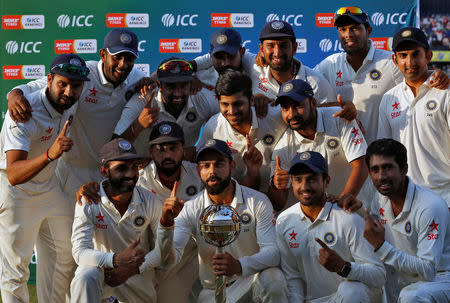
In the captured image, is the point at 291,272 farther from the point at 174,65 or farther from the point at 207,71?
the point at 207,71

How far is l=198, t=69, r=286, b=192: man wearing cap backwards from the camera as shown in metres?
5.14

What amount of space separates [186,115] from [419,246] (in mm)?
2240

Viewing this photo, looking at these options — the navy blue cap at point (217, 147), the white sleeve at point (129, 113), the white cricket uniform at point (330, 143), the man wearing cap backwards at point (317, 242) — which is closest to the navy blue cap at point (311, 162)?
the man wearing cap backwards at point (317, 242)

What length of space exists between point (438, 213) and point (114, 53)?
2.78m

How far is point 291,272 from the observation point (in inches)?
182

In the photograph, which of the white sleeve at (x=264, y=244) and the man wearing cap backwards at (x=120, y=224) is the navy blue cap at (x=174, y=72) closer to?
the man wearing cap backwards at (x=120, y=224)

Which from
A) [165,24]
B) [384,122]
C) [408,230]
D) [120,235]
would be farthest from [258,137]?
[165,24]

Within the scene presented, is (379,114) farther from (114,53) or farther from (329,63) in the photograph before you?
(114,53)

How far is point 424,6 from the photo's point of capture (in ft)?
24.1

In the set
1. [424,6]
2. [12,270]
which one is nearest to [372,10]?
[424,6]

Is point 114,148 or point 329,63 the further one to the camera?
point 329,63

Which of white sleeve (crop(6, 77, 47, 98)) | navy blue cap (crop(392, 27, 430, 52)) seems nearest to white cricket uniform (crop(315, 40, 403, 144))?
navy blue cap (crop(392, 27, 430, 52))

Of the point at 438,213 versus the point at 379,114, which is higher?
the point at 379,114

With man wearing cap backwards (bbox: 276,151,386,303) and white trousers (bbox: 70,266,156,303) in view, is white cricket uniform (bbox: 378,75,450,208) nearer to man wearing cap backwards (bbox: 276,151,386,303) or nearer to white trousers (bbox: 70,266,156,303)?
man wearing cap backwards (bbox: 276,151,386,303)
